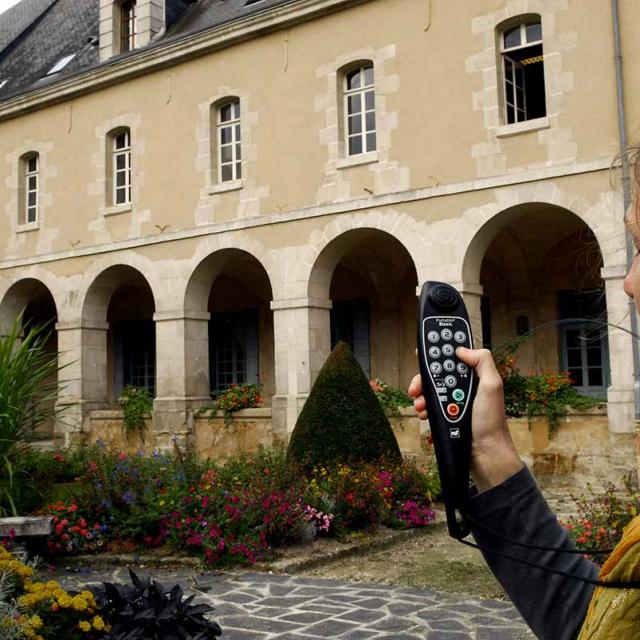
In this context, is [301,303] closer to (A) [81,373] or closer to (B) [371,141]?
(B) [371,141]

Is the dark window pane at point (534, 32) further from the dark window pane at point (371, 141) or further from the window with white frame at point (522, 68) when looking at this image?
the dark window pane at point (371, 141)

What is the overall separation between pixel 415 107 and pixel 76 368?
29.2ft

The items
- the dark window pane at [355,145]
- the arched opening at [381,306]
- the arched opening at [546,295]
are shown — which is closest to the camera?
the dark window pane at [355,145]

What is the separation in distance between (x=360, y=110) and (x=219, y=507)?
338 inches

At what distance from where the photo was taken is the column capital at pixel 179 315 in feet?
51.0

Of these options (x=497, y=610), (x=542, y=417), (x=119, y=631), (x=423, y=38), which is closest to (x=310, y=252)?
(x=423, y=38)

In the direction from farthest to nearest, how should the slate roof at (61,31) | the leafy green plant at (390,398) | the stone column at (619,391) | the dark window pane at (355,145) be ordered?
the slate roof at (61,31) < the dark window pane at (355,145) < the leafy green plant at (390,398) < the stone column at (619,391)

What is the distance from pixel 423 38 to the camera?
43.1 feet

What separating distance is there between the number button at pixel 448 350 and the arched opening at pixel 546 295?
13.3 metres

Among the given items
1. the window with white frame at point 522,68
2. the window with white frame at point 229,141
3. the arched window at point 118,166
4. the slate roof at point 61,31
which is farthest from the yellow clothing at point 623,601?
the arched window at point 118,166

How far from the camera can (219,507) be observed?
7715mm

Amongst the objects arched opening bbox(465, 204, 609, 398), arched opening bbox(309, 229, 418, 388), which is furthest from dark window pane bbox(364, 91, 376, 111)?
arched opening bbox(465, 204, 609, 398)

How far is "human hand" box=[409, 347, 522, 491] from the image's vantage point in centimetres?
119

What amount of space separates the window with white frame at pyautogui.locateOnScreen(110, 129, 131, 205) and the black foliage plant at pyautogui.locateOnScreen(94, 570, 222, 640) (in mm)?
13976
